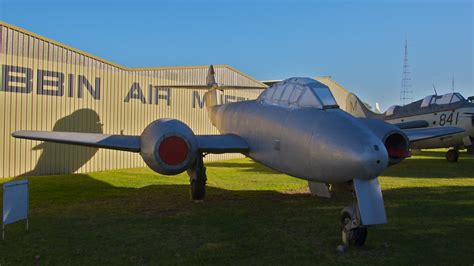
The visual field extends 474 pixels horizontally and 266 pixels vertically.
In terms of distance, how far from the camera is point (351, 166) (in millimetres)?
4797

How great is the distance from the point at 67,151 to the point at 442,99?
16.7m

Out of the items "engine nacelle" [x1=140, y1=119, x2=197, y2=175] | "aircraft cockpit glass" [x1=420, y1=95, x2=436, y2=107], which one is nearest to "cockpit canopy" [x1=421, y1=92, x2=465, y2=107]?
"aircraft cockpit glass" [x1=420, y1=95, x2=436, y2=107]

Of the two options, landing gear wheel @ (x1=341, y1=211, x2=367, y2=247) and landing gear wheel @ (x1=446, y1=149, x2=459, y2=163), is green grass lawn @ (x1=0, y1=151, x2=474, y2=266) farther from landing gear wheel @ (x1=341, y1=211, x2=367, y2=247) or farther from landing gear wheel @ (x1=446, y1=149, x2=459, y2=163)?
landing gear wheel @ (x1=446, y1=149, x2=459, y2=163)

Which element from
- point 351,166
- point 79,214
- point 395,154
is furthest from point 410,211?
point 79,214

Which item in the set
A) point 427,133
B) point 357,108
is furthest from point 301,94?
point 357,108

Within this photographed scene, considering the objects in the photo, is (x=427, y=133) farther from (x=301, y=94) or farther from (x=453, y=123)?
(x=301, y=94)

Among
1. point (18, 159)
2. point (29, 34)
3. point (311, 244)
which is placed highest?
point (29, 34)

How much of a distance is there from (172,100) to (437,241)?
15209 mm

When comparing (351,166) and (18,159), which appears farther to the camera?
(18,159)

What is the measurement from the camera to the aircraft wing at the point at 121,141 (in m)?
7.53

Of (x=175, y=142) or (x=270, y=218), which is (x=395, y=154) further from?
(x=175, y=142)

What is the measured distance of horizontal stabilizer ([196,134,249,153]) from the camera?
7730 millimetres

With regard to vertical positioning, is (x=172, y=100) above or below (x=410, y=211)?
above

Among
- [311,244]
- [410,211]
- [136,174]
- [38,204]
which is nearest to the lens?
[311,244]
